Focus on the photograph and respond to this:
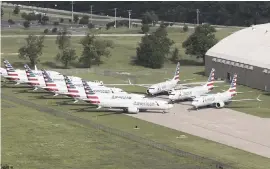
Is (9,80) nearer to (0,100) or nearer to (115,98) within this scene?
(0,100)

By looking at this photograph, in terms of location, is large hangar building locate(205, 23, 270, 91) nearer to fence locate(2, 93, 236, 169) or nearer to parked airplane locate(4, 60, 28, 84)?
parked airplane locate(4, 60, 28, 84)

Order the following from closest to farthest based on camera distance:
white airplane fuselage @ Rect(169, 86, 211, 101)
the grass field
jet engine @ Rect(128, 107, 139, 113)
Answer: the grass field
jet engine @ Rect(128, 107, 139, 113)
white airplane fuselage @ Rect(169, 86, 211, 101)

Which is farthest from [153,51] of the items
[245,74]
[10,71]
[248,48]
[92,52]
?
[10,71]

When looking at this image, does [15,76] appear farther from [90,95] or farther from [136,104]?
[136,104]

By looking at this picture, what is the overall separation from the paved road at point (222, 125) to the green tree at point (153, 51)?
187ft

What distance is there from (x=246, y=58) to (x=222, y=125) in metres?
44.7

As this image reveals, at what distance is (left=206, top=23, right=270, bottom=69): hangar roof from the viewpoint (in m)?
153

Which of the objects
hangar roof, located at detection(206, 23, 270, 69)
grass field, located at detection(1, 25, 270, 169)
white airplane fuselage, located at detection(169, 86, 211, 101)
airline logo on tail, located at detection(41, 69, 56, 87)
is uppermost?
hangar roof, located at detection(206, 23, 270, 69)

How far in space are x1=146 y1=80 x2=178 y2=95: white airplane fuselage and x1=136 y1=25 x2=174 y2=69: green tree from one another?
4258 centimetres

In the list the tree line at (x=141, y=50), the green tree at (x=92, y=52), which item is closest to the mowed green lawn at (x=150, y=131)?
the tree line at (x=141, y=50)

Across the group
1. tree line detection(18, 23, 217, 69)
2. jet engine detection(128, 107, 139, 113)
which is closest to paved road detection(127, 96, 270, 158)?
jet engine detection(128, 107, 139, 113)

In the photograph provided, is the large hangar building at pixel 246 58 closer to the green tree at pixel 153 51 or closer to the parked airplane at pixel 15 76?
the green tree at pixel 153 51

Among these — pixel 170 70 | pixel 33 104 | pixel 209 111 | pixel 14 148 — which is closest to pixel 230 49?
pixel 170 70

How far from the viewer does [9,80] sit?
513 ft
